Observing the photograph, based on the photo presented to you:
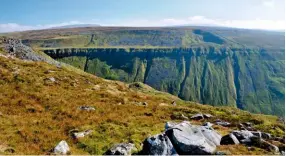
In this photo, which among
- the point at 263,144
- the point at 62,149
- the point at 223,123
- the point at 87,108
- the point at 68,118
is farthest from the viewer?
the point at 87,108

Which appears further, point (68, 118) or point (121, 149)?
point (68, 118)

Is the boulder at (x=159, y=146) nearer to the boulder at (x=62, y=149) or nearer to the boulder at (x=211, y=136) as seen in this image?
the boulder at (x=211, y=136)

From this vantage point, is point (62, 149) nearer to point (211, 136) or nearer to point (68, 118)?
point (68, 118)

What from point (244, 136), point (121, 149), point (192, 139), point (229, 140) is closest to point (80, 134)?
point (121, 149)

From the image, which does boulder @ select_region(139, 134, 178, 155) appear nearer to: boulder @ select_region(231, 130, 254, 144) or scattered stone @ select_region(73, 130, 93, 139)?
boulder @ select_region(231, 130, 254, 144)

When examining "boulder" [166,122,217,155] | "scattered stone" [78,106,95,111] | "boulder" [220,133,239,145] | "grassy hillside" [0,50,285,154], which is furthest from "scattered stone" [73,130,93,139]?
"boulder" [220,133,239,145]
